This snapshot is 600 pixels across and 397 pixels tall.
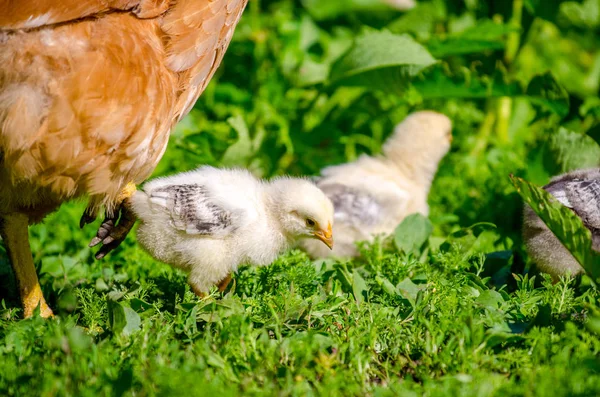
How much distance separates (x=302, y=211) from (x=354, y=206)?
47.8 inches

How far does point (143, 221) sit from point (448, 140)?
260cm

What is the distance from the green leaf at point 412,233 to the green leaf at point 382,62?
1.03 meters

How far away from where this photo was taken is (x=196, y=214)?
3561mm

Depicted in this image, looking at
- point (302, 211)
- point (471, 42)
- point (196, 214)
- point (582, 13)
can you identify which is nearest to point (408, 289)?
point (302, 211)

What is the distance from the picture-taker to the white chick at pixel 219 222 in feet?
11.7

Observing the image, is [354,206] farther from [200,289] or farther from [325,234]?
[200,289]

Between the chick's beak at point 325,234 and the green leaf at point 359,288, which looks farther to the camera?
the chick's beak at point 325,234

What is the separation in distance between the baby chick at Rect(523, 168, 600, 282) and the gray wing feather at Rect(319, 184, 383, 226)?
107 centimetres

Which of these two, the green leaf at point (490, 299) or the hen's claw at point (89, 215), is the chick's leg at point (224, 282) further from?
the green leaf at point (490, 299)

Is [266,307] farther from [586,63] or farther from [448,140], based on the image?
[586,63]

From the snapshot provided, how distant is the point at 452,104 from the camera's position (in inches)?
257

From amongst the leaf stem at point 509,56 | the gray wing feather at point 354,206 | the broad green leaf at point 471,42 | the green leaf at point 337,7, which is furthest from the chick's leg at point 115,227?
the green leaf at point 337,7

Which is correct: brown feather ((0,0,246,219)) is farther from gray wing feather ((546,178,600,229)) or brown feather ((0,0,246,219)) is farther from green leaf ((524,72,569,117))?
green leaf ((524,72,569,117))

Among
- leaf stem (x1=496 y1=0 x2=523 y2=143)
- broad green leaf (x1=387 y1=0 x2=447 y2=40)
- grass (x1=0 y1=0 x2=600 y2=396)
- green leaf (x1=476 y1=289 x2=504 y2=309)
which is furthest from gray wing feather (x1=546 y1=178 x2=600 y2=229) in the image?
broad green leaf (x1=387 y1=0 x2=447 y2=40)
